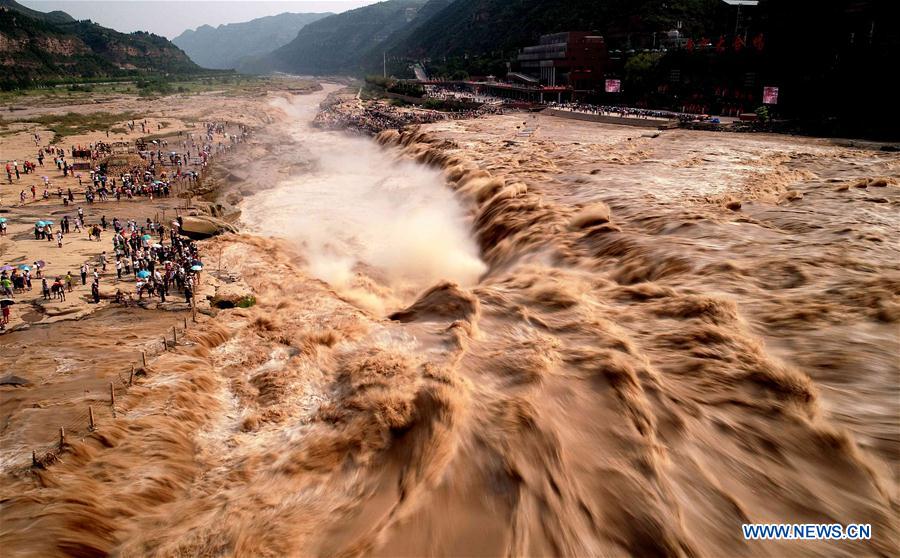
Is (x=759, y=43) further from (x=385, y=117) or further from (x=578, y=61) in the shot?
(x=385, y=117)

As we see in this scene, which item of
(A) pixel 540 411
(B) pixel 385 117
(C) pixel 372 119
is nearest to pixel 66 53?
(C) pixel 372 119

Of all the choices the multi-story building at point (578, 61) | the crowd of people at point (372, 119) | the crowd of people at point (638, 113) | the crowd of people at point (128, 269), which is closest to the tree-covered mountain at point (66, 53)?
the crowd of people at point (372, 119)

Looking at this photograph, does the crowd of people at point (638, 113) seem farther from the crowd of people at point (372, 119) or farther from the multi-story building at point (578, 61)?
the crowd of people at point (372, 119)

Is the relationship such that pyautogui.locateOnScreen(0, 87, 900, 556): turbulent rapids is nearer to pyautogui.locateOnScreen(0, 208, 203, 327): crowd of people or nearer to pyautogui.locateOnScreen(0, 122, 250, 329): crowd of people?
pyautogui.locateOnScreen(0, 208, 203, 327): crowd of people

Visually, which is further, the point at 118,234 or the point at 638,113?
the point at 638,113

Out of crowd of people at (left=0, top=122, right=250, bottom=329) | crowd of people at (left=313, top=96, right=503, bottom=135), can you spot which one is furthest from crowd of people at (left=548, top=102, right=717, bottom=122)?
crowd of people at (left=0, top=122, right=250, bottom=329)

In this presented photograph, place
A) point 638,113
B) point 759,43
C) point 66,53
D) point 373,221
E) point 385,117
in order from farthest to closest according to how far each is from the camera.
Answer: point 66,53
point 385,117
point 759,43
point 638,113
point 373,221

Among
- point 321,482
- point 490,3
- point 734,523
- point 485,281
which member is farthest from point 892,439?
point 490,3
